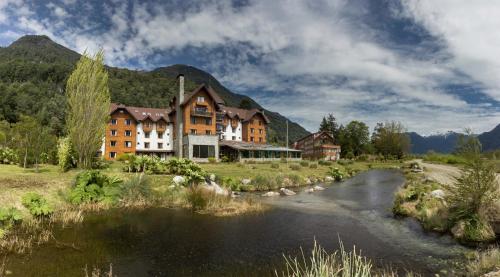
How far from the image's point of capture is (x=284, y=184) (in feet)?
121

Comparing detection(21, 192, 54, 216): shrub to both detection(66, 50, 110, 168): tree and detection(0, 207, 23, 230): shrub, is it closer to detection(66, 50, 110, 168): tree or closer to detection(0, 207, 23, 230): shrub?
detection(0, 207, 23, 230): shrub

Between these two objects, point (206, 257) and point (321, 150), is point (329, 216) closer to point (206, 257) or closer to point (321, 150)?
point (206, 257)

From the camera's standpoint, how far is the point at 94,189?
21703 millimetres

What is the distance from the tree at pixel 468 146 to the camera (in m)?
16.3

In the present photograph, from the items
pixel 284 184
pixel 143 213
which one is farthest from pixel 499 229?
pixel 284 184

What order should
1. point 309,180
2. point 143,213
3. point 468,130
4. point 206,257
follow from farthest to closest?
point 309,180, point 143,213, point 468,130, point 206,257

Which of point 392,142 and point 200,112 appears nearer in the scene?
point 200,112

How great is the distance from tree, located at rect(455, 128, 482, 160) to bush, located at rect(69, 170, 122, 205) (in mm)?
21386

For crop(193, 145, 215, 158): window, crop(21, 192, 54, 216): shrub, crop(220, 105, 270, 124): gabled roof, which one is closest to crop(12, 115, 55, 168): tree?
crop(21, 192, 54, 216): shrub

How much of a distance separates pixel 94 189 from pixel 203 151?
37366mm

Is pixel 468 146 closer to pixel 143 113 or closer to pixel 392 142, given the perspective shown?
pixel 143 113

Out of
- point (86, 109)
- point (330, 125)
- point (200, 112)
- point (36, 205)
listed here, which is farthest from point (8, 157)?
point (330, 125)

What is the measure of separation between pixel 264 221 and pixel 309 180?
962 inches

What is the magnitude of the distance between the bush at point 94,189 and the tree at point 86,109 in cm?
1122
